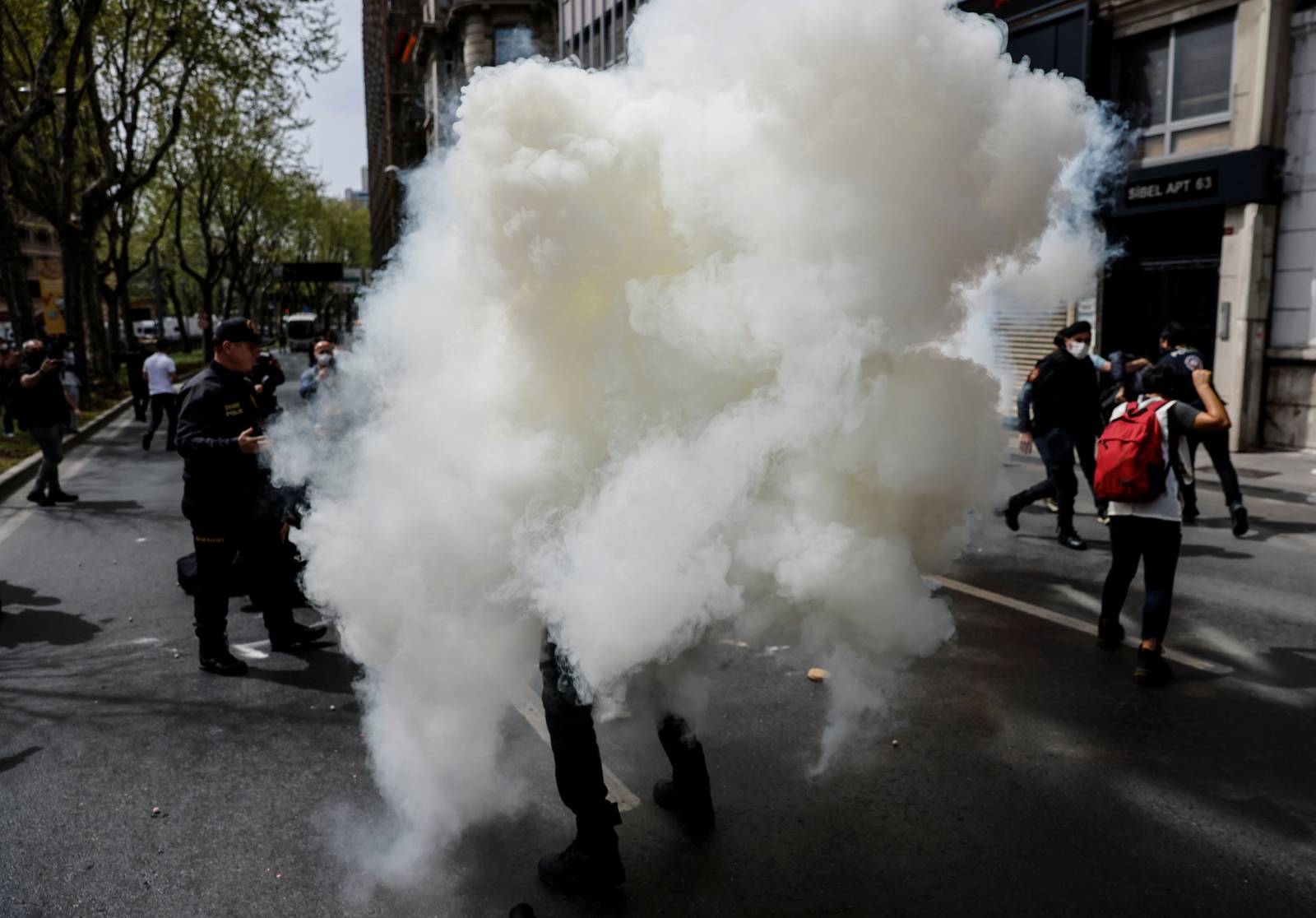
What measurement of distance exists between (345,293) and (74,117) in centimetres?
5404

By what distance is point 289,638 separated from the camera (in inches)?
225

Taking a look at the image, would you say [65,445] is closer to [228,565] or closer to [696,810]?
[228,565]

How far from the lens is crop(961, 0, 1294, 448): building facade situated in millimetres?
12578

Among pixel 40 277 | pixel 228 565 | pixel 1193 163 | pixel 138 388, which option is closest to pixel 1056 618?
pixel 228 565

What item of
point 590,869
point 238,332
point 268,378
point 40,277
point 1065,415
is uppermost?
point 40,277

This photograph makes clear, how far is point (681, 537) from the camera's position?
267 cm

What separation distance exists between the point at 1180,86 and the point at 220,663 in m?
14.4

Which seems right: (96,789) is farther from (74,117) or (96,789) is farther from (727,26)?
(74,117)

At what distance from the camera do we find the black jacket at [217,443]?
5.11 meters

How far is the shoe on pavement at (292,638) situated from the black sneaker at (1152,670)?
4.65m

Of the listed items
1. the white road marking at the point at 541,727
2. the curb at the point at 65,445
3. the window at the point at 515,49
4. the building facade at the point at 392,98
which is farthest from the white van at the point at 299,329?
the window at the point at 515,49

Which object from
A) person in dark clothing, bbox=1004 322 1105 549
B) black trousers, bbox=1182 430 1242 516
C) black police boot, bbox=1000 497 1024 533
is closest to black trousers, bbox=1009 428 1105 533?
person in dark clothing, bbox=1004 322 1105 549

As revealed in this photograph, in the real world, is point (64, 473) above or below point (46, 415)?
below

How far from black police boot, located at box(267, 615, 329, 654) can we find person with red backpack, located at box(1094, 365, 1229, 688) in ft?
15.1
